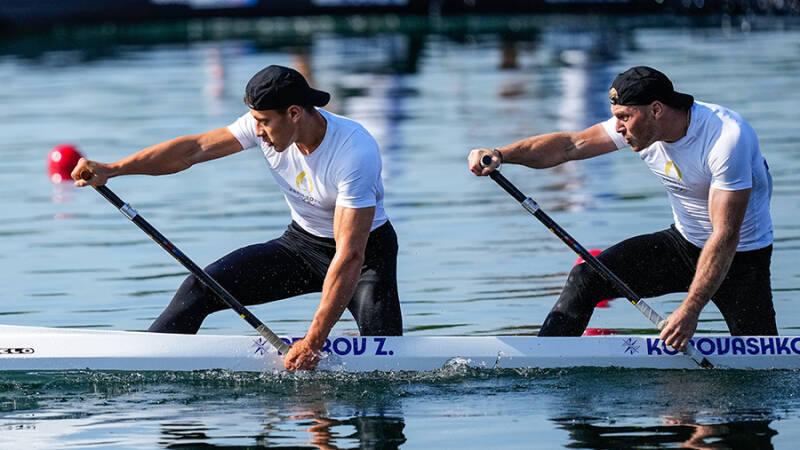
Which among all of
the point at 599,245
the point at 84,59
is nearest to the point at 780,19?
the point at 84,59

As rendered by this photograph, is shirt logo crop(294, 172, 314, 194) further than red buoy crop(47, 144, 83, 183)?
No

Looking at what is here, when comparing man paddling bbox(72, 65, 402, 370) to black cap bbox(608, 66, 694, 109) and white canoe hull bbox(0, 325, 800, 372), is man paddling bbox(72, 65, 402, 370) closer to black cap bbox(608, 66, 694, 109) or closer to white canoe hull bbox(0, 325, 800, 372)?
white canoe hull bbox(0, 325, 800, 372)

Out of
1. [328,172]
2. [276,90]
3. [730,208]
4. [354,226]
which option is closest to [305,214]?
[328,172]

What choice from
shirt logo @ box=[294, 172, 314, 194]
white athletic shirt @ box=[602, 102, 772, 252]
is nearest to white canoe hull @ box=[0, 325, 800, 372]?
white athletic shirt @ box=[602, 102, 772, 252]

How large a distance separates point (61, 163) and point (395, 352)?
33.5 ft

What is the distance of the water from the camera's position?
8.17 m

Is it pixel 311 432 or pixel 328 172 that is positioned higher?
pixel 328 172

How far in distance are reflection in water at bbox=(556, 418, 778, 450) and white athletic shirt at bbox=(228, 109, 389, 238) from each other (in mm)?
1680

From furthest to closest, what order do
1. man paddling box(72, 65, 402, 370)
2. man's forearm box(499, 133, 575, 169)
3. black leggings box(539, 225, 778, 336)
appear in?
man's forearm box(499, 133, 575, 169), black leggings box(539, 225, 778, 336), man paddling box(72, 65, 402, 370)

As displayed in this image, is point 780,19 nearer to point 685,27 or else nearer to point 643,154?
point 685,27

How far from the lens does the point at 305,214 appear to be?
9.09 metres

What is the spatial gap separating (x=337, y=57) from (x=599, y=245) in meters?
22.2

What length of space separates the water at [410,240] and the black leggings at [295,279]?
320mm

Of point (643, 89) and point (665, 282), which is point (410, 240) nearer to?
point (665, 282)
